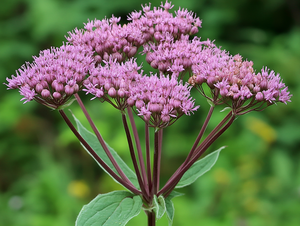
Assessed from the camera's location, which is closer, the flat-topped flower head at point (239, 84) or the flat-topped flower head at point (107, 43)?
the flat-topped flower head at point (239, 84)

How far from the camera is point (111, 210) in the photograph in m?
2.35

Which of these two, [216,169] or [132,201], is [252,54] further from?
[132,201]

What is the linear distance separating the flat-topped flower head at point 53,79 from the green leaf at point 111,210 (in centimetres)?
72

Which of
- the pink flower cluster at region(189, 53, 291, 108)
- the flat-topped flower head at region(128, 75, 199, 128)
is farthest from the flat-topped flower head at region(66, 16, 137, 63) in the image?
the pink flower cluster at region(189, 53, 291, 108)

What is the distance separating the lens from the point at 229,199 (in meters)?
5.20

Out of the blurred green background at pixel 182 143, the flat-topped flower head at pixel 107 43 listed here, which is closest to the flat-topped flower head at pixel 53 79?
the flat-topped flower head at pixel 107 43

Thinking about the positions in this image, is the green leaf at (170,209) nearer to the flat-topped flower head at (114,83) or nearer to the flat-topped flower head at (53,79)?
the flat-topped flower head at (114,83)

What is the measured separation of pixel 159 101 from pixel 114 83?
0.35m

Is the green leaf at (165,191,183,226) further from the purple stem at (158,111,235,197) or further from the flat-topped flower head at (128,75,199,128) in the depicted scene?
the flat-topped flower head at (128,75,199,128)

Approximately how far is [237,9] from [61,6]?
3.94m

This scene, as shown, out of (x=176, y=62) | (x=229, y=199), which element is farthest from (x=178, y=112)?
(x=229, y=199)

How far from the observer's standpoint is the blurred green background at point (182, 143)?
525 centimetres

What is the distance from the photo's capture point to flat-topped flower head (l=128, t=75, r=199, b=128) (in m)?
2.21

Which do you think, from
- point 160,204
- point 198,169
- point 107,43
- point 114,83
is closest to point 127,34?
point 107,43
